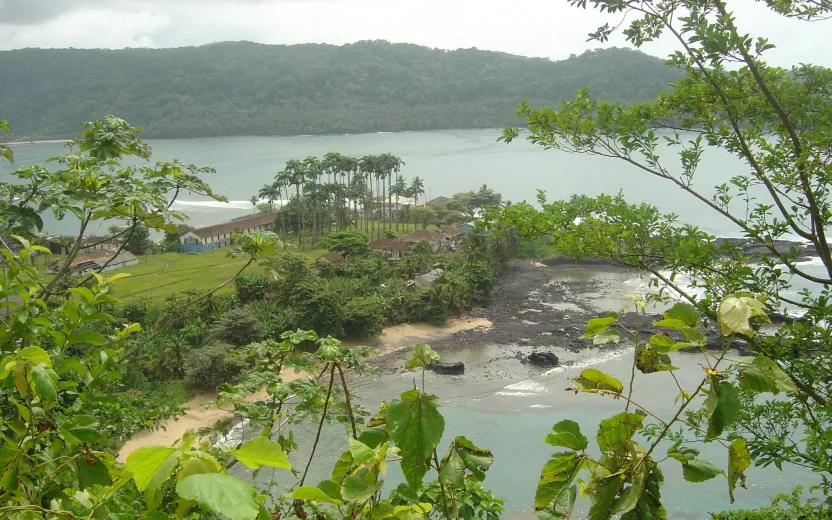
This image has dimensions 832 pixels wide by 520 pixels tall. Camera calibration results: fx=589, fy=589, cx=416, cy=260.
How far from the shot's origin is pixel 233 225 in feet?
132

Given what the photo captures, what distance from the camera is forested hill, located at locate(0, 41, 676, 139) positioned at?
88.9 metres

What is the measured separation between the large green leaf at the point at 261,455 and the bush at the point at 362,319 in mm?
19282

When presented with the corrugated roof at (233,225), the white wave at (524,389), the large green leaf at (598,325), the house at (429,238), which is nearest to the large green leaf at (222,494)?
the large green leaf at (598,325)

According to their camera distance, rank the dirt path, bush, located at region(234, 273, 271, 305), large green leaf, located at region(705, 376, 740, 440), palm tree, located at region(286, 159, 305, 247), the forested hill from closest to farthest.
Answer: large green leaf, located at region(705, 376, 740, 440) → the dirt path → bush, located at region(234, 273, 271, 305) → palm tree, located at region(286, 159, 305, 247) → the forested hill

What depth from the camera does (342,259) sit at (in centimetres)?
2862

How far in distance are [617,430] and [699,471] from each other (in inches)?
6.2

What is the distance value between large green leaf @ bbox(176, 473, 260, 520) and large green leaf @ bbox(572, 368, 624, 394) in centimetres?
73

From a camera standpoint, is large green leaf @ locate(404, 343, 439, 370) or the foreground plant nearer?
large green leaf @ locate(404, 343, 439, 370)

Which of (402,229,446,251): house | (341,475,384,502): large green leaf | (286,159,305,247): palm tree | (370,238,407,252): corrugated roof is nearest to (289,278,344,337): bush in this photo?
(370,238,407,252): corrugated roof

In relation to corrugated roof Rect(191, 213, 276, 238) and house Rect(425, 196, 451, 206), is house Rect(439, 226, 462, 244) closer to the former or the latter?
house Rect(425, 196, 451, 206)

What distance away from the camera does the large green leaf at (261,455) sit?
0.78 m

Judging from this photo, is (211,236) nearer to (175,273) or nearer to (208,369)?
(175,273)

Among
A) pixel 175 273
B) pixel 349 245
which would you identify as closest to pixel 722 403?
pixel 349 245

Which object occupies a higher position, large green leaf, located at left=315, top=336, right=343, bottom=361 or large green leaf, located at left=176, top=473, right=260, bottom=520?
large green leaf, located at left=176, top=473, right=260, bottom=520
